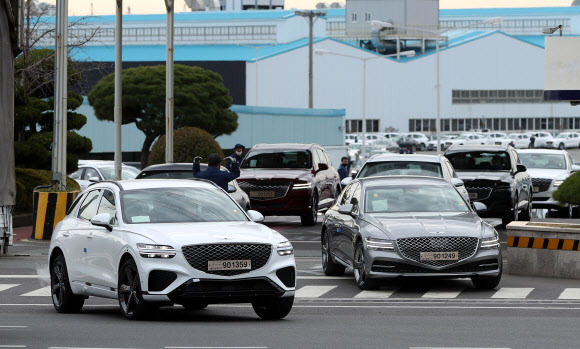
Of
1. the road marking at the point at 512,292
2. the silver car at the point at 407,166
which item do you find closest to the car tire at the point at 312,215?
the silver car at the point at 407,166

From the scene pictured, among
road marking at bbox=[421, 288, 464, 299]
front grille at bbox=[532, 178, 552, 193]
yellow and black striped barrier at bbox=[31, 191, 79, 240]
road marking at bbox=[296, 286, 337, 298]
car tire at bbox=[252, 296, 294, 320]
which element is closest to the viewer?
car tire at bbox=[252, 296, 294, 320]

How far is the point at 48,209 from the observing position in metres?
24.6

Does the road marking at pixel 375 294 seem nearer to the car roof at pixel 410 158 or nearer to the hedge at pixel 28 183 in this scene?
the car roof at pixel 410 158

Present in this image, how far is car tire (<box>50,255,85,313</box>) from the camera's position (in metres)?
13.5

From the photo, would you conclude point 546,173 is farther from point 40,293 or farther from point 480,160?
point 40,293

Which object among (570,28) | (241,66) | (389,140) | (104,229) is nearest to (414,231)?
(104,229)

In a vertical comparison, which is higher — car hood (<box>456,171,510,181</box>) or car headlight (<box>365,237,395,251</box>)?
car hood (<box>456,171,510,181</box>)

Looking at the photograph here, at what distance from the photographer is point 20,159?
3281 cm

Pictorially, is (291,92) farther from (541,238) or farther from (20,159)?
(541,238)

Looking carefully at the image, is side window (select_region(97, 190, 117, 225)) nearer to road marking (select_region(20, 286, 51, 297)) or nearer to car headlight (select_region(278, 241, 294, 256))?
car headlight (select_region(278, 241, 294, 256))

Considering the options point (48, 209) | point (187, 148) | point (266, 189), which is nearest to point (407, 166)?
point (266, 189)

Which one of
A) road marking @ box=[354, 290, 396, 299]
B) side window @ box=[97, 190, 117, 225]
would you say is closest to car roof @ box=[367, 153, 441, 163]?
road marking @ box=[354, 290, 396, 299]

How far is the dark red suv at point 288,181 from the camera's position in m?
28.8

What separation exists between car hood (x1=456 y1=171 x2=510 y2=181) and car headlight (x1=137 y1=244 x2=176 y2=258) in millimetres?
15730
